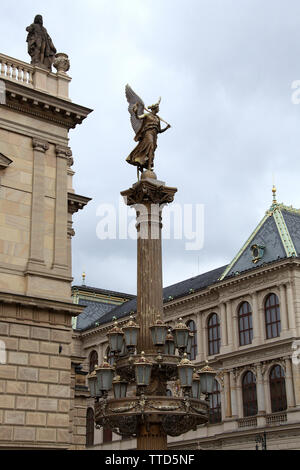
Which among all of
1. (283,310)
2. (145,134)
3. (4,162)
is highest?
(283,310)

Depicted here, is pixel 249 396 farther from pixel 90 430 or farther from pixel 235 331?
pixel 90 430

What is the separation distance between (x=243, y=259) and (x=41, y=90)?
30.9m

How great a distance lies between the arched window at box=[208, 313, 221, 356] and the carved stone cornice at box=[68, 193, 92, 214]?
81.9 feet

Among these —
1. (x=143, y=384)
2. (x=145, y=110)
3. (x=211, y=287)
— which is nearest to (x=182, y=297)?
(x=211, y=287)

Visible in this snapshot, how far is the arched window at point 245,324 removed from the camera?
51.9 m

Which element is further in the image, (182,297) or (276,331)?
(182,297)

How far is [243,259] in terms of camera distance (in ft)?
180

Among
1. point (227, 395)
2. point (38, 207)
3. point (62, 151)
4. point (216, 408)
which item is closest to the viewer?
point (38, 207)

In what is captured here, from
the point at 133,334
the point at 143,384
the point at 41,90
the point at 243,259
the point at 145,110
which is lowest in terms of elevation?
the point at 143,384

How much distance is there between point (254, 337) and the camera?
50844 millimetres

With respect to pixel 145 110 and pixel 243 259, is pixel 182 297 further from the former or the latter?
pixel 145 110

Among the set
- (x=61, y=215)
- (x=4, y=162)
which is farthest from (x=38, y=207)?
(x=4, y=162)

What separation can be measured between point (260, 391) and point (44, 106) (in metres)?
29.8
